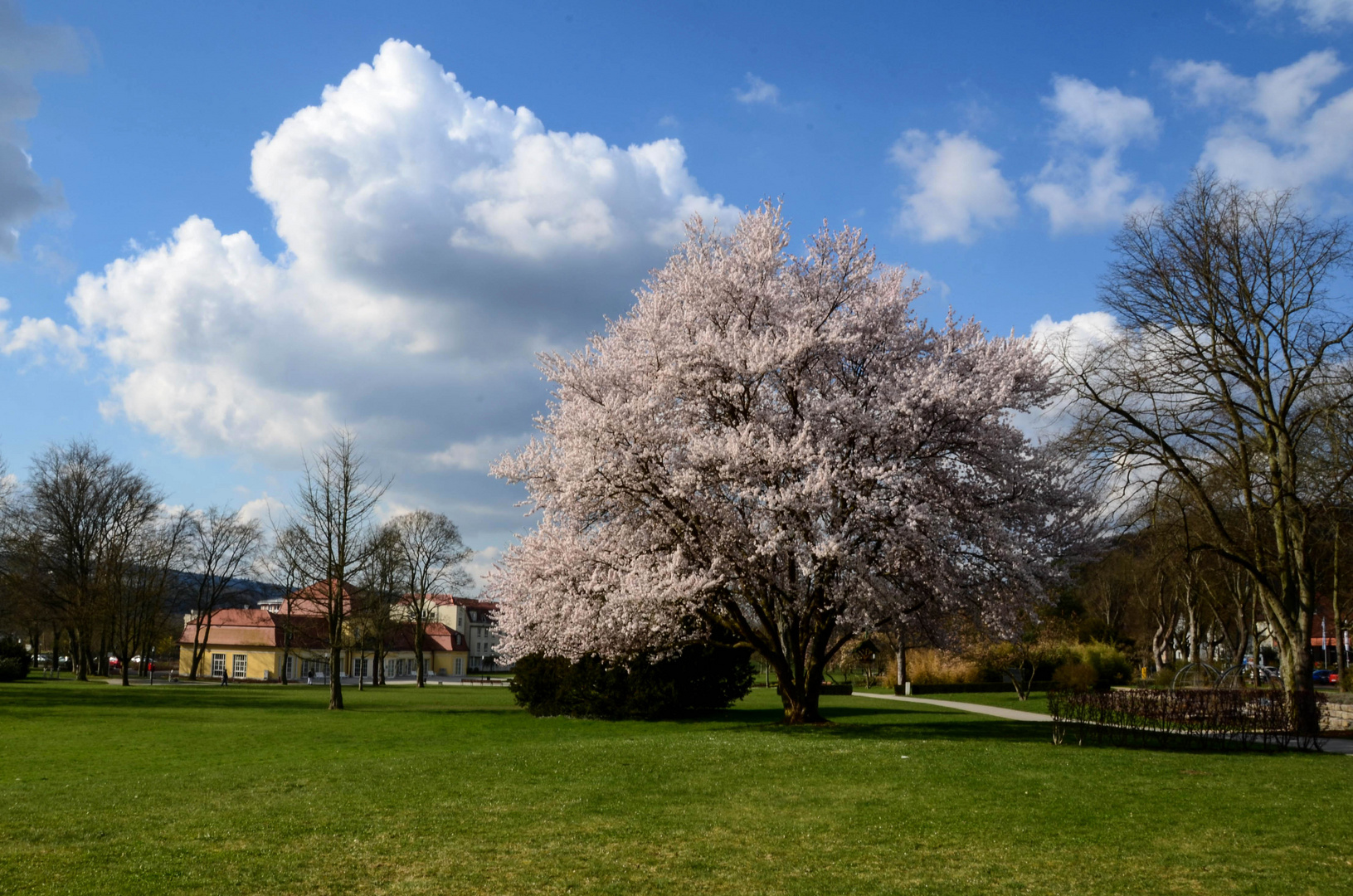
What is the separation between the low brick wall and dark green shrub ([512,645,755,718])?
570 inches

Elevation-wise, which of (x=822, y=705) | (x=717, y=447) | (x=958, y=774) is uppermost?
(x=717, y=447)

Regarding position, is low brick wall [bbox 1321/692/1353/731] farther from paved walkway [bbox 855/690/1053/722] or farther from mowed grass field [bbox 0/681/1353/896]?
mowed grass field [bbox 0/681/1353/896]

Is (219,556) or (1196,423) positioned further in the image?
(219,556)

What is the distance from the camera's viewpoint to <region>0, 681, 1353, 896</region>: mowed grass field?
7750 millimetres

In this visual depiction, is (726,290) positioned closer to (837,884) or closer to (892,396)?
(892,396)

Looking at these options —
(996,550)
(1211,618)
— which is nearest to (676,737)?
(996,550)

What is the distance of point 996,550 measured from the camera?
752 inches

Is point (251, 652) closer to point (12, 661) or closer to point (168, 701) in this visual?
point (12, 661)

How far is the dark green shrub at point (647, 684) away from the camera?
88.9 ft

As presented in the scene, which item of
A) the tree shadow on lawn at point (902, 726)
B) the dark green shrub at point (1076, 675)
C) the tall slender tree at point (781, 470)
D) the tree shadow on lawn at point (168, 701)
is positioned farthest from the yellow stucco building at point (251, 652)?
the tall slender tree at point (781, 470)

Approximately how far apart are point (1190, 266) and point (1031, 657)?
18.9m

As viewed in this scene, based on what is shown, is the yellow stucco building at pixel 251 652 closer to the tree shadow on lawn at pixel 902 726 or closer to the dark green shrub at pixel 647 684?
the dark green shrub at pixel 647 684

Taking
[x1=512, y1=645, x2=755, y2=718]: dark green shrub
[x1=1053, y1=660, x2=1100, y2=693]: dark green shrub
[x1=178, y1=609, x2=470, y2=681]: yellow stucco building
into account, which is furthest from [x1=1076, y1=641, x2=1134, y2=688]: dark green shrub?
[x1=178, y1=609, x2=470, y2=681]: yellow stucco building

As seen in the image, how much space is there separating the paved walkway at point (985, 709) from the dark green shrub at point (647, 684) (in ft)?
23.3
